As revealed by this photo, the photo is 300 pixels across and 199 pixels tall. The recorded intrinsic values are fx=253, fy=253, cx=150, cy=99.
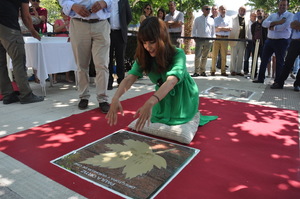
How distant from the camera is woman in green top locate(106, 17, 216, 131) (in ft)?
6.50

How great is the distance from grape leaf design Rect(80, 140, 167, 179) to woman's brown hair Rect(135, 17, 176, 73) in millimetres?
805

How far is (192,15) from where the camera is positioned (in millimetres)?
17781

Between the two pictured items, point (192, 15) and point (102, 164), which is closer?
point (102, 164)

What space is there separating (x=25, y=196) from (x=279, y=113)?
355 centimetres

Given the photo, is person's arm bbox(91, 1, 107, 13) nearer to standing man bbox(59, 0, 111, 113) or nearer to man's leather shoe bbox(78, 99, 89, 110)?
standing man bbox(59, 0, 111, 113)

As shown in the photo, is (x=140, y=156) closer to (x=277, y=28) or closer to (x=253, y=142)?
(x=253, y=142)

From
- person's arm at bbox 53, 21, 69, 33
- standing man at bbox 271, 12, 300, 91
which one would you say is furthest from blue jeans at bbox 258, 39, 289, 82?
person's arm at bbox 53, 21, 69, 33

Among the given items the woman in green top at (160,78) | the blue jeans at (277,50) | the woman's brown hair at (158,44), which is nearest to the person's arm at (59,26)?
the woman in green top at (160,78)

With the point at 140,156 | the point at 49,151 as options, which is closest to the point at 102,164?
the point at 140,156

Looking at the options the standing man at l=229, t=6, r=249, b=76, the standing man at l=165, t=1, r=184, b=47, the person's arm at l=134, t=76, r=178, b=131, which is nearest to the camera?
the person's arm at l=134, t=76, r=178, b=131

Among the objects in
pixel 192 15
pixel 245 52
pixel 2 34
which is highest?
pixel 192 15

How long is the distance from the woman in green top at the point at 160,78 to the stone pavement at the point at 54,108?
729mm

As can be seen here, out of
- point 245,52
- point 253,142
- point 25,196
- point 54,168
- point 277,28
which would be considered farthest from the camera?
point 245,52

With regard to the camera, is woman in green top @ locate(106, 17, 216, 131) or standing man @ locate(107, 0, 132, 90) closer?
woman in green top @ locate(106, 17, 216, 131)
